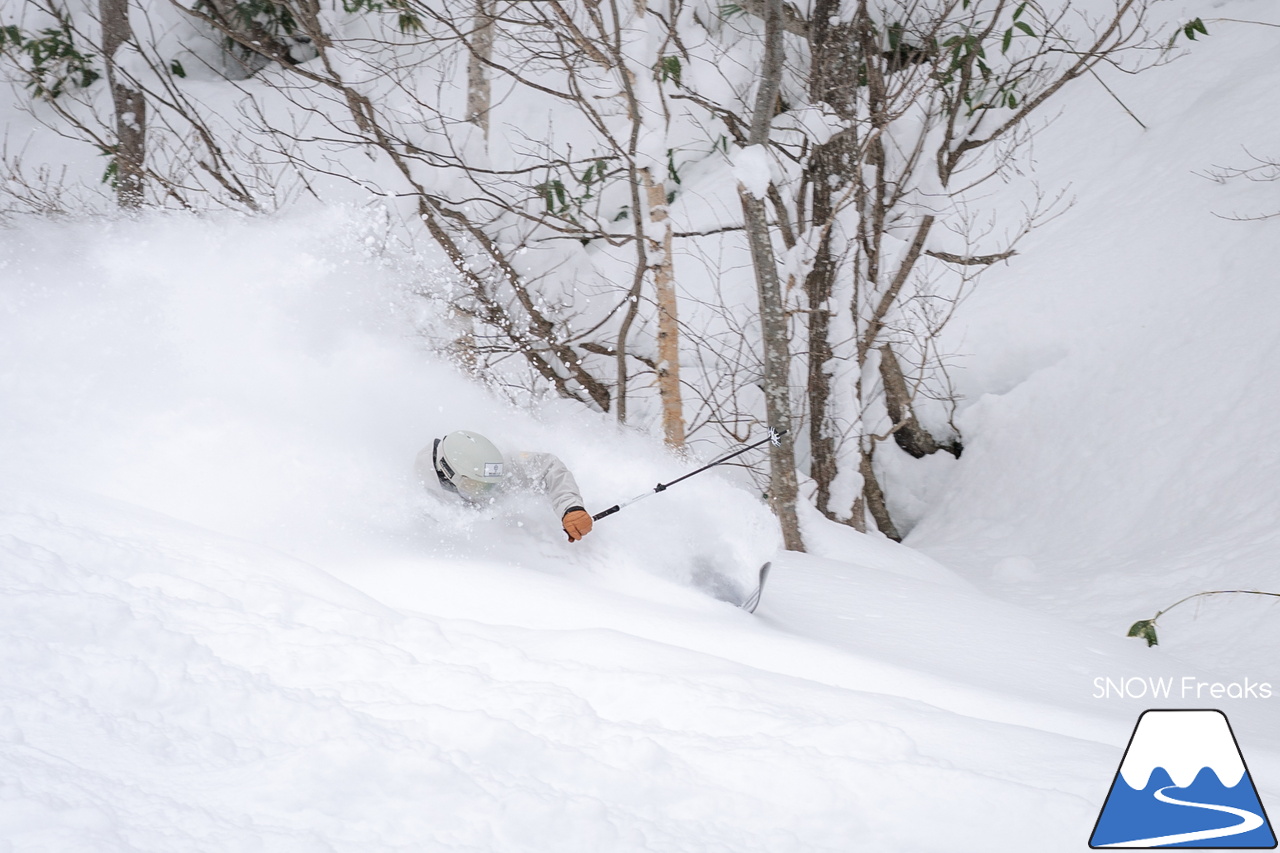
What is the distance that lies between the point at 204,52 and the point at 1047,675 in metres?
13.2

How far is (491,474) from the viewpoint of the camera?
384 centimetres

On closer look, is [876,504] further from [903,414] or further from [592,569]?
[592,569]

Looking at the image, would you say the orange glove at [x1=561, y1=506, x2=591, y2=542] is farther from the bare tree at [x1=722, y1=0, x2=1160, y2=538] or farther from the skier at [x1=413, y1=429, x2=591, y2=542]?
the bare tree at [x1=722, y1=0, x2=1160, y2=538]

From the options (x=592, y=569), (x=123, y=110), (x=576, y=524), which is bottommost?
(x=592, y=569)

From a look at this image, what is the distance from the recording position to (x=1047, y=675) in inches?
131

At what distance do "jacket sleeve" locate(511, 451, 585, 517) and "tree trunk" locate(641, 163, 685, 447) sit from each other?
2.23 m

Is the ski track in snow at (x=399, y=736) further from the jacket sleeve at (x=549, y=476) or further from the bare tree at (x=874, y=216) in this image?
the bare tree at (x=874, y=216)

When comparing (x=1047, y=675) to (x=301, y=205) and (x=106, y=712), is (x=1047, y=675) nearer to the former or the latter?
(x=106, y=712)

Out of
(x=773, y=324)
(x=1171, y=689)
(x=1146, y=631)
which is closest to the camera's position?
(x=1171, y=689)

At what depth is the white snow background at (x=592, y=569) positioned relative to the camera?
5.56 feet

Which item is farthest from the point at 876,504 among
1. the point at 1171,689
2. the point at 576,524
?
the point at 576,524

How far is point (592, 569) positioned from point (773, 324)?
232 centimetres

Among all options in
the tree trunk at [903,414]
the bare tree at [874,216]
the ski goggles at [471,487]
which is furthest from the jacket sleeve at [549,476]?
the tree trunk at [903,414]

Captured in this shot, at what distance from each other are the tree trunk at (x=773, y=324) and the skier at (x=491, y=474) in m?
1.70
